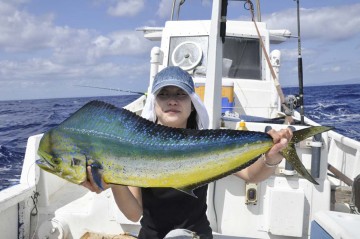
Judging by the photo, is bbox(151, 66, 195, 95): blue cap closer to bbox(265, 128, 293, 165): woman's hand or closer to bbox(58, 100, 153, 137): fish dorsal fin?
bbox(58, 100, 153, 137): fish dorsal fin

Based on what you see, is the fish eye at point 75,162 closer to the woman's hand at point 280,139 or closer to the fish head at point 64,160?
the fish head at point 64,160

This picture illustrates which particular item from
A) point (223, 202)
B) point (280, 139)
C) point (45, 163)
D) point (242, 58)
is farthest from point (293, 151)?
point (242, 58)

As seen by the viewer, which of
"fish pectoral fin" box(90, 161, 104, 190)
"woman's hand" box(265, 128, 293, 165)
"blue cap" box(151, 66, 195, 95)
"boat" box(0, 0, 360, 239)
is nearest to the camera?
"fish pectoral fin" box(90, 161, 104, 190)

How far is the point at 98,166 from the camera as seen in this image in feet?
5.71

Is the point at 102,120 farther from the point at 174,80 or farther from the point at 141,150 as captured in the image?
the point at 174,80

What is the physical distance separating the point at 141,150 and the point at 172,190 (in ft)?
1.76

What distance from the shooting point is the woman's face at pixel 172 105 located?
2.15m

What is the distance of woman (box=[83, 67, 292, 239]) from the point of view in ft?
7.07

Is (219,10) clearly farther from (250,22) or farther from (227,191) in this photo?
(250,22)

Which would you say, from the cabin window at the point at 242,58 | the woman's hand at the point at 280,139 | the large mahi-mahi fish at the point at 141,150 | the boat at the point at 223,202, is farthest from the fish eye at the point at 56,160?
the cabin window at the point at 242,58

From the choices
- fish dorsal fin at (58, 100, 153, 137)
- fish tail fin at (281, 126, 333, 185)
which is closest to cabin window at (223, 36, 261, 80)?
fish tail fin at (281, 126, 333, 185)

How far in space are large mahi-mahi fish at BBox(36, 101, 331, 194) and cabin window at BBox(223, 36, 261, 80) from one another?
19.6 ft

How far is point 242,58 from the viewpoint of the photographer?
780 cm

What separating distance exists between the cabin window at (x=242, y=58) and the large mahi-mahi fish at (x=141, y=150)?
597 cm
